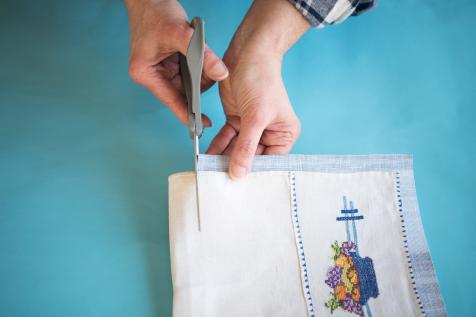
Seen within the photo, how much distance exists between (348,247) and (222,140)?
13.6 inches

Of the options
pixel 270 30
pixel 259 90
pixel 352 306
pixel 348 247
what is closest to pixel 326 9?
pixel 270 30

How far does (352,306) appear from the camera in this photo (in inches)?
25.2

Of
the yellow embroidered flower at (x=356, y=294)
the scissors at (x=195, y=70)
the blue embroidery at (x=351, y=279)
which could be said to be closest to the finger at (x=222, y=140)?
the scissors at (x=195, y=70)

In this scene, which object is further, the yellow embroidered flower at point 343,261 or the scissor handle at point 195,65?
the yellow embroidered flower at point 343,261

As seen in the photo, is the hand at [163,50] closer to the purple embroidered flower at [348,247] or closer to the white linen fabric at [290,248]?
the white linen fabric at [290,248]

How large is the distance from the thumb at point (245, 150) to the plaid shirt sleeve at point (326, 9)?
278 millimetres

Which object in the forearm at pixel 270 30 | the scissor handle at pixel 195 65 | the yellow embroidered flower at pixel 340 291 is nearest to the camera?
the scissor handle at pixel 195 65

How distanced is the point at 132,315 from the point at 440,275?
650 mm

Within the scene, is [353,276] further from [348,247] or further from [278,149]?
[278,149]

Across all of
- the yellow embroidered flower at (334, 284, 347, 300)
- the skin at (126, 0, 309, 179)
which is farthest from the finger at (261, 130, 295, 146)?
the yellow embroidered flower at (334, 284, 347, 300)

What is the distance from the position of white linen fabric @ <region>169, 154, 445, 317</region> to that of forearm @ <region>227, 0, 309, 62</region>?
0.27 meters

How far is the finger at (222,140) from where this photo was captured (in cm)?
79

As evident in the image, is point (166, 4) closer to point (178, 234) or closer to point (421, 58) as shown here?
point (178, 234)

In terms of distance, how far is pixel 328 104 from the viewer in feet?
3.01
